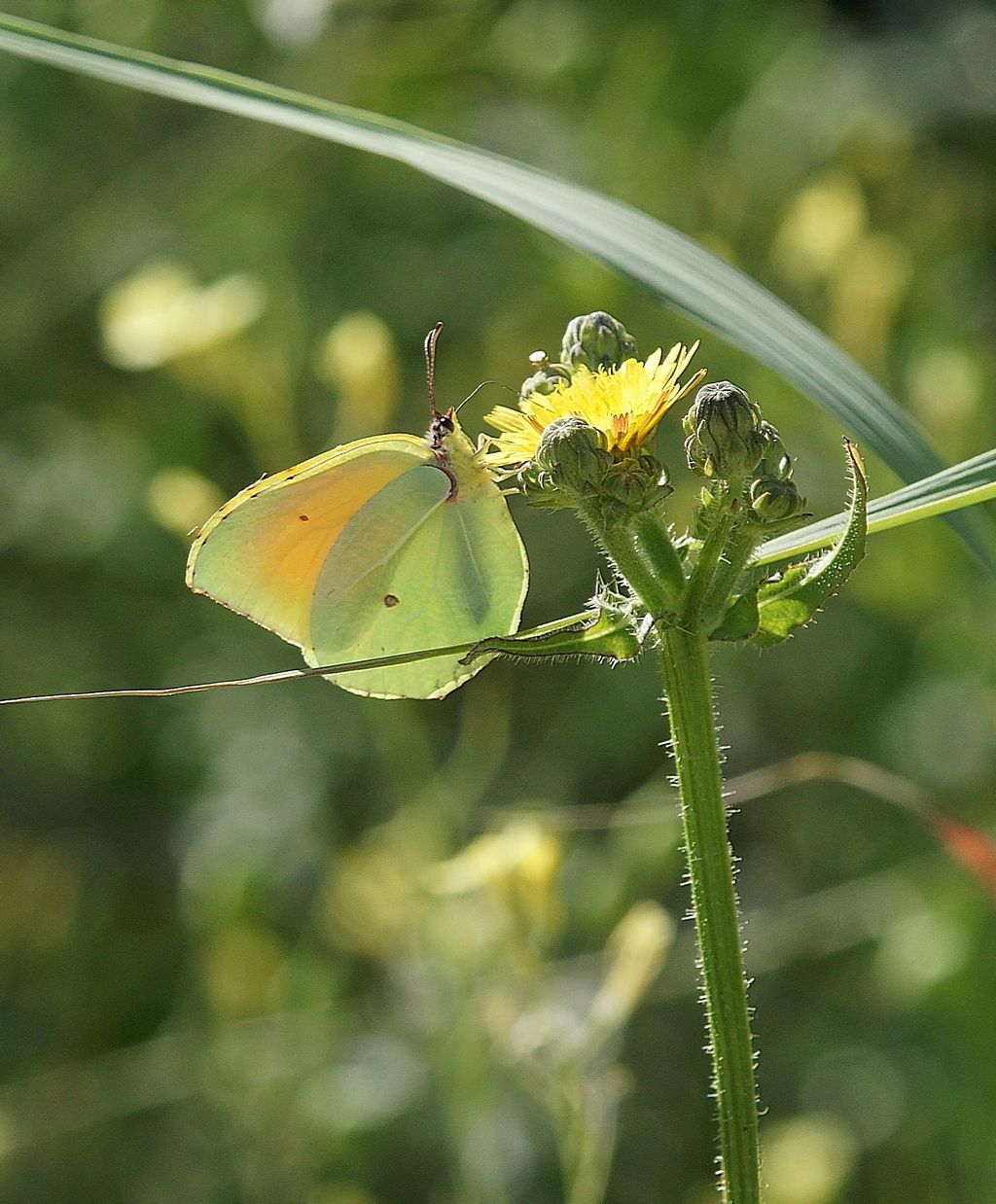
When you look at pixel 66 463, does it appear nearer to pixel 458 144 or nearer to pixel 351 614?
pixel 351 614

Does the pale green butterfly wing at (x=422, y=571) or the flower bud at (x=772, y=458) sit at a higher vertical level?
the pale green butterfly wing at (x=422, y=571)

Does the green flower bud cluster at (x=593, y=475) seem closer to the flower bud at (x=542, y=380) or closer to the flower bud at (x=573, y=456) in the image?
the flower bud at (x=573, y=456)

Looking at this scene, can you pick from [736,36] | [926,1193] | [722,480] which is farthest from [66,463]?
[722,480]

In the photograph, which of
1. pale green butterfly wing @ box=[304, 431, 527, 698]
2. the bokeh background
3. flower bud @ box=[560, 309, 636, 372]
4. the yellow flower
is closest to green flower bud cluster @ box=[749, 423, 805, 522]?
the yellow flower

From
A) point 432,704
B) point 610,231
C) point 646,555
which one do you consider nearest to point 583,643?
point 646,555

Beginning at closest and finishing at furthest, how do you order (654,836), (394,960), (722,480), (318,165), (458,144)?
(722,480) → (458,144) → (654,836) → (394,960) → (318,165)

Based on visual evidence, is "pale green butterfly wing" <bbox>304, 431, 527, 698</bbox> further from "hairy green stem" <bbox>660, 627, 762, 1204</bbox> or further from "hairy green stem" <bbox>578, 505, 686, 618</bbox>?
"hairy green stem" <bbox>660, 627, 762, 1204</bbox>

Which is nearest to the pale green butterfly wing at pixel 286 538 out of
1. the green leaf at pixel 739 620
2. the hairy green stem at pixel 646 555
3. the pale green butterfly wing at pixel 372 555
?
the pale green butterfly wing at pixel 372 555
